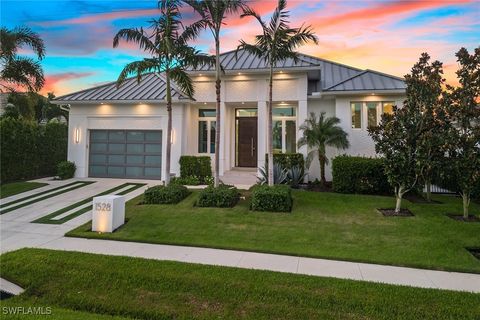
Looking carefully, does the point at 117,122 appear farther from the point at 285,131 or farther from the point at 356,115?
the point at 356,115

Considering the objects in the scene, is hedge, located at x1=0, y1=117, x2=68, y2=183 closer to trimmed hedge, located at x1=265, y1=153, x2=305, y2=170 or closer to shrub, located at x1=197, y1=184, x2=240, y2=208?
shrub, located at x1=197, y1=184, x2=240, y2=208

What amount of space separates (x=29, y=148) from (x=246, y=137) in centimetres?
1124

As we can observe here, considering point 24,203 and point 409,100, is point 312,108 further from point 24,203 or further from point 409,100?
point 24,203

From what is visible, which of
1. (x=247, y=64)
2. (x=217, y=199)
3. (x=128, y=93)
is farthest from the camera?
(x=128, y=93)

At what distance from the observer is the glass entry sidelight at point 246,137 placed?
1512 centimetres

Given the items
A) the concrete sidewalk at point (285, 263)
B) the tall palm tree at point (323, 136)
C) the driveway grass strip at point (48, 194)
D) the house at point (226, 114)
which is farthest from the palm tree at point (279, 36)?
the driveway grass strip at point (48, 194)

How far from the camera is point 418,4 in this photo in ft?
31.3

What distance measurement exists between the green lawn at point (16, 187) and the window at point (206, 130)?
763 centimetres

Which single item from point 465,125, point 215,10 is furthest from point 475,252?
point 215,10

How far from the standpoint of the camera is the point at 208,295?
408cm

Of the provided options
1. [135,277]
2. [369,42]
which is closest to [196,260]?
[135,277]

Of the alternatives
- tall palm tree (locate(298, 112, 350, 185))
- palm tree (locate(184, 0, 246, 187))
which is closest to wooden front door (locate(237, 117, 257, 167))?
tall palm tree (locate(298, 112, 350, 185))

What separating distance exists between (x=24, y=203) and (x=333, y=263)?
34.9 feet

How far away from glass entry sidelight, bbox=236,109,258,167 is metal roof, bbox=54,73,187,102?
10.7 ft
